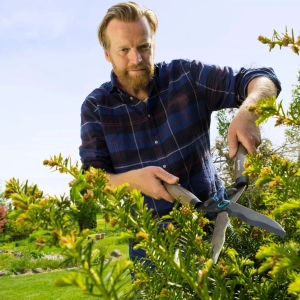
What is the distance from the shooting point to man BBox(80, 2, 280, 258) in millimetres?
2943

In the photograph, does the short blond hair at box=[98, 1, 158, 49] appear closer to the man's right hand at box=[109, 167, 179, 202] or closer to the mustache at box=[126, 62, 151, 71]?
the mustache at box=[126, 62, 151, 71]

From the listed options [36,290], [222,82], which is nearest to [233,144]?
[222,82]

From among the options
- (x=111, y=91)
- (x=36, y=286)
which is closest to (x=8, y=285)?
(x=36, y=286)

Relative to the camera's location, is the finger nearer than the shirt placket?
Yes

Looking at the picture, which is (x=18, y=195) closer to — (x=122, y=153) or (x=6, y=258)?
(x=122, y=153)

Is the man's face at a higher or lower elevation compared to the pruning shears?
higher

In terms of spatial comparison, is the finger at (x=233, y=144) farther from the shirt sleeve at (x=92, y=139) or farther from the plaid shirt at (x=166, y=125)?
the shirt sleeve at (x=92, y=139)

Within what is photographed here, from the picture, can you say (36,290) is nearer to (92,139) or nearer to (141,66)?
(92,139)

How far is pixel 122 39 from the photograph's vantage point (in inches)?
124

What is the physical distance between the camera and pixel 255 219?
3.30 ft

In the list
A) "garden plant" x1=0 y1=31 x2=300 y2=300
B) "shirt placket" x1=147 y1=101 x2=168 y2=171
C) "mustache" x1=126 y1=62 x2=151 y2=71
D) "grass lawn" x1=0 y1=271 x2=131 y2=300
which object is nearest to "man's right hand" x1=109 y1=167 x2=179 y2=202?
"garden plant" x1=0 y1=31 x2=300 y2=300

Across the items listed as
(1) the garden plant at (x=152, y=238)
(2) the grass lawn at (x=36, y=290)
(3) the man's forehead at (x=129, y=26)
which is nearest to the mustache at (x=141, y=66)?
(3) the man's forehead at (x=129, y=26)

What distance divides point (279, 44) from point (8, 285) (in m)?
15.2

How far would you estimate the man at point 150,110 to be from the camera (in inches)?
116
